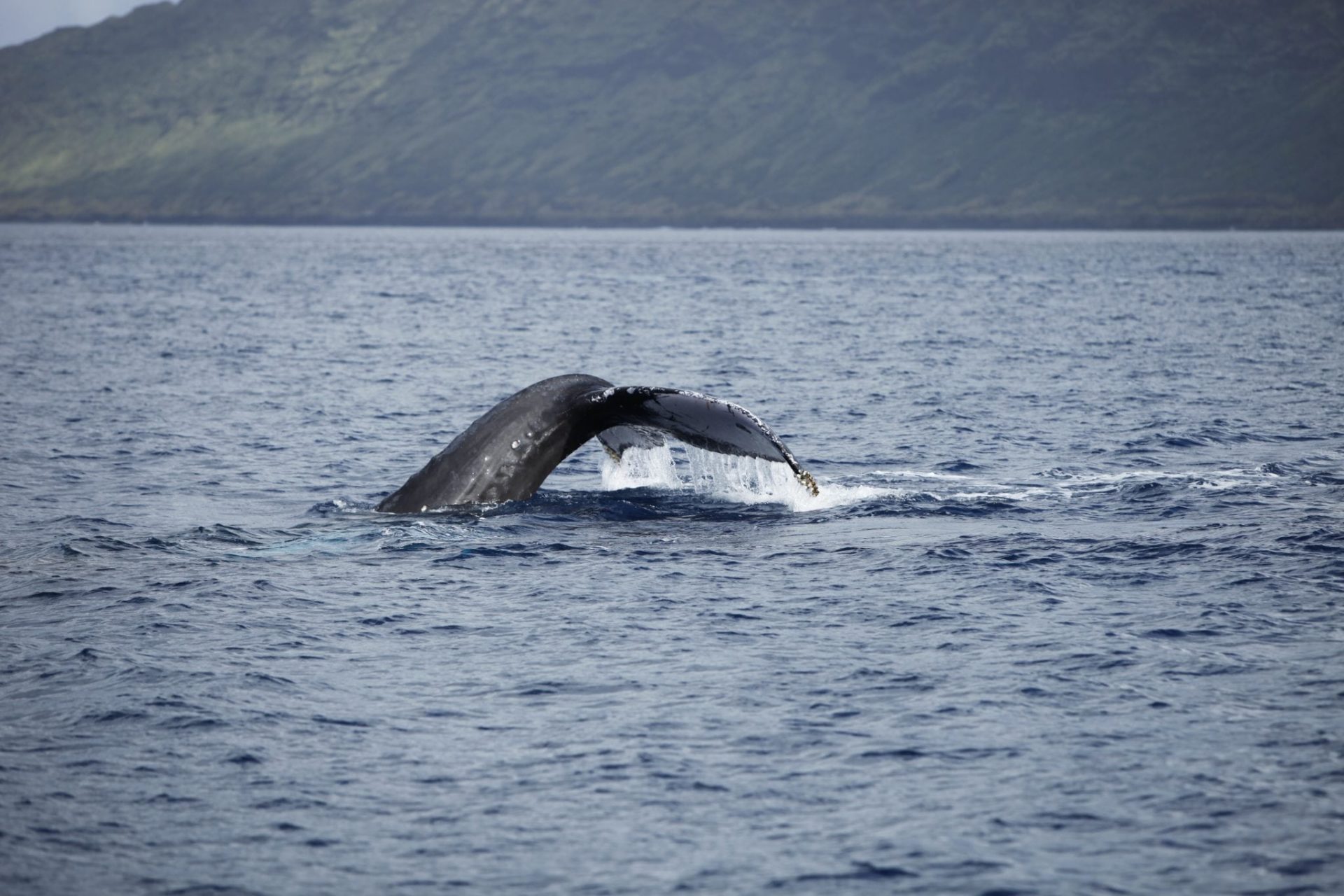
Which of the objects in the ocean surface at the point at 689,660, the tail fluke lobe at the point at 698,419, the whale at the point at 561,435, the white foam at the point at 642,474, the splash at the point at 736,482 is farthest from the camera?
the white foam at the point at 642,474

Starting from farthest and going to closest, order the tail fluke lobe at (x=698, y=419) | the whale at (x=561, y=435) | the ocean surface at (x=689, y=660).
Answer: the whale at (x=561, y=435), the tail fluke lobe at (x=698, y=419), the ocean surface at (x=689, y=660)

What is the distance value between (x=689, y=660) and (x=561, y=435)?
16.2 feet

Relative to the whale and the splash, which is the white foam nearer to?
the splash

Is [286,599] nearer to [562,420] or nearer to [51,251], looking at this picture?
[562,420]

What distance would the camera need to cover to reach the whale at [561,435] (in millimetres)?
16734

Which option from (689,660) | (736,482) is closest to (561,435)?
(736,482)

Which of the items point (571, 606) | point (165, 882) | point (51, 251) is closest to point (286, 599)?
point (571, 606)

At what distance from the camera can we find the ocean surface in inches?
389

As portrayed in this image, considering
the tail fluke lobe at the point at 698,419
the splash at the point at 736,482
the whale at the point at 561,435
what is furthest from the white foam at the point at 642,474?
the tail fluke lobe at the point at 698,419

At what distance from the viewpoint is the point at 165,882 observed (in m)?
9.46

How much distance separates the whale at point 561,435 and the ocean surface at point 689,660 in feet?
1.51

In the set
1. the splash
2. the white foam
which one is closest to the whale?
the white foam

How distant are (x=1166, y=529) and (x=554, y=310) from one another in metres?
54.5

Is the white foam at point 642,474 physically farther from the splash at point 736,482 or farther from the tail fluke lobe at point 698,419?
the tail fluke lobe at point 698,419
